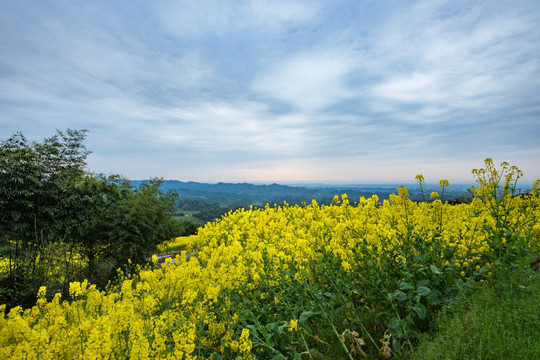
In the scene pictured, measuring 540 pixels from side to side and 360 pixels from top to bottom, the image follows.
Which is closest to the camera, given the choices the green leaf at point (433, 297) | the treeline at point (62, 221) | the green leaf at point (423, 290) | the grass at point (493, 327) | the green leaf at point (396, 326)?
the grass at point (493, 327)

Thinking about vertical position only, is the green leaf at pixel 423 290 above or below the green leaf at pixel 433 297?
above

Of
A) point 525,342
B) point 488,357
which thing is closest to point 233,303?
point 488,357

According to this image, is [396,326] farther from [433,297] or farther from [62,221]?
[62,221]

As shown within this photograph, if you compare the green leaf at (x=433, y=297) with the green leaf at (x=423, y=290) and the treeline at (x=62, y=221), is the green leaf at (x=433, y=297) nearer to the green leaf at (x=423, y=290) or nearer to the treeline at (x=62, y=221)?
the green leaf at (x=423, y=290)

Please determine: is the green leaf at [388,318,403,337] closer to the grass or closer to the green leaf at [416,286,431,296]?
the grass

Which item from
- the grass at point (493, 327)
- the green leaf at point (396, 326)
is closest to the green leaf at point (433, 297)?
the grass at point (493, 327)

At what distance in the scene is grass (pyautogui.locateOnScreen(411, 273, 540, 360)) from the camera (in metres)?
2.78

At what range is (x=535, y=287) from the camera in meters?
3.54

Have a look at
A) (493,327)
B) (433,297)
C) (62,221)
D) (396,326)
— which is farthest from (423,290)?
(62,221)

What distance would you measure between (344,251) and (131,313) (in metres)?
3.26

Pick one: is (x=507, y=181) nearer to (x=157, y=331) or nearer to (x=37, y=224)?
(x=157, y=331)

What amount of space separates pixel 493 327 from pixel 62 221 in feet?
63.7

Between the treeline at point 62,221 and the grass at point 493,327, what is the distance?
1647cm

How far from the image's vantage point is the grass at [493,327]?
2.78 m
